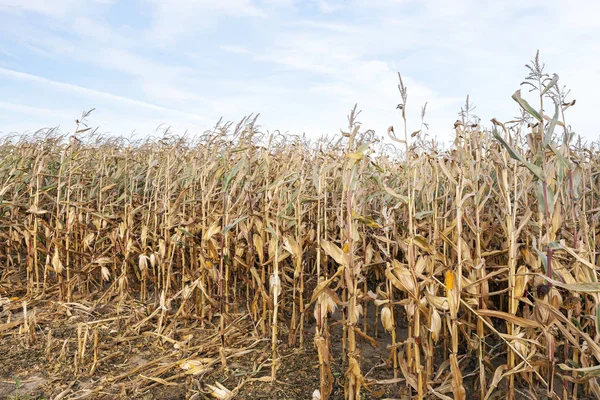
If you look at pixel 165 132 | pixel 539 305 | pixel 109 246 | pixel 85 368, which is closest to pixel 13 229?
pixel 109 246

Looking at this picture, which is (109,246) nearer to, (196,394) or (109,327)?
(109,327)

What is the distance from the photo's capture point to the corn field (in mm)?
2172

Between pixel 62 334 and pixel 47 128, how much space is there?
3.94m

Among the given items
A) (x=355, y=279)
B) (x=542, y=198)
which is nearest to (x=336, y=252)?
(x=355, y=279)

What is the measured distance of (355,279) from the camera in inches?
91.1

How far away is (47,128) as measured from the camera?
6.58 meters

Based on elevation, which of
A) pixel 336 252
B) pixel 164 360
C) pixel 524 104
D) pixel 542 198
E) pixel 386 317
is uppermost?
pixel 524 104

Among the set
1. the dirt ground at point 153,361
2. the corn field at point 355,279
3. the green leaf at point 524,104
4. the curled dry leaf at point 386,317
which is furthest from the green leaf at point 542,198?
the dirt ground at point 153,361

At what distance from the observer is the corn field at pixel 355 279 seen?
2.17 metres

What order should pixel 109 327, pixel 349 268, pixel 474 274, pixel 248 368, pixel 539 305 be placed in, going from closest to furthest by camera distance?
pixel 539 305 < pixel 349 268 < pixel 474 274 < pixel 248 368 < pixel 109 327

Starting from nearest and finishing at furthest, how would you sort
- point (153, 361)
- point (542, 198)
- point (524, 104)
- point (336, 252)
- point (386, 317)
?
1. point (524, 104)
2. point (542, 198)
3. point (336, 252)
4. point (386, 317)
5. point (153, 361)

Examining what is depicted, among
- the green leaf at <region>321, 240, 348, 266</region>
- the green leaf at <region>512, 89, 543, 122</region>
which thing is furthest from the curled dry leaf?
the green leaf at <region>512, 89, 543, 122</region>

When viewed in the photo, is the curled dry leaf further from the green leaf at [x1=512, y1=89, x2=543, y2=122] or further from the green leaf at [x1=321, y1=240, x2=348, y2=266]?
the green leaf at [x1=512, y1=89, x2=543, y2=122]

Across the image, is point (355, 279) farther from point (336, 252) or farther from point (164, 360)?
point (164, 360)
